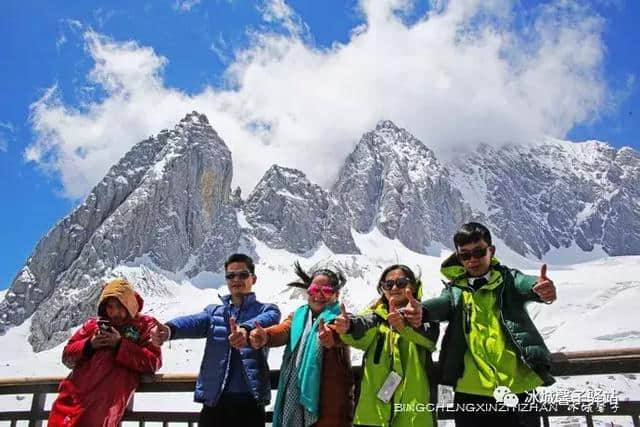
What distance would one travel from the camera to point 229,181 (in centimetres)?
13412

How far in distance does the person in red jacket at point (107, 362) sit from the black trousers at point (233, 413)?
0.69 m

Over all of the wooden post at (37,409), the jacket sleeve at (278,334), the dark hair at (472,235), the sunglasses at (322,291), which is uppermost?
the dark hair at (472,235)

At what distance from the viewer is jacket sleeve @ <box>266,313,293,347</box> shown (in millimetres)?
4129

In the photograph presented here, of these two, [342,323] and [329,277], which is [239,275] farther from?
[342,323]

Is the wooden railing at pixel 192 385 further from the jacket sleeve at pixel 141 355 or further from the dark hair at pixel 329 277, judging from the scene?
the dark hair at pixel 329 277

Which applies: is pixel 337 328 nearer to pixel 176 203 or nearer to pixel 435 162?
pixel 176 203

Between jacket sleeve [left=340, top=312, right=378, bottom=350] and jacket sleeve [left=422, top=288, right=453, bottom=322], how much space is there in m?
0.42

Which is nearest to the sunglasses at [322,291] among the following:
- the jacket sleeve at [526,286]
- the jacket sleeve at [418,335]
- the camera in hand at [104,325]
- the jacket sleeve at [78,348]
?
the jacket sleeve at [418,335]

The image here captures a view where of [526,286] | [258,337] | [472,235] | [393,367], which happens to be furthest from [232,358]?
[526,286]

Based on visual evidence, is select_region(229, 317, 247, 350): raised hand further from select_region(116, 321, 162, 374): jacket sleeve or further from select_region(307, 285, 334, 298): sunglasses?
select_region(116, 321, 162, 374): jacket sleeve

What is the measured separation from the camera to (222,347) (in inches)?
168

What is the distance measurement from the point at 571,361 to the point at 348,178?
180 m

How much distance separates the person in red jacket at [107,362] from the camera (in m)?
3.94

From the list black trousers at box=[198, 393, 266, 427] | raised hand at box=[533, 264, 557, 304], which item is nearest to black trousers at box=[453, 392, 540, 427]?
raised hand at box=[533, 264, 557, 304]
